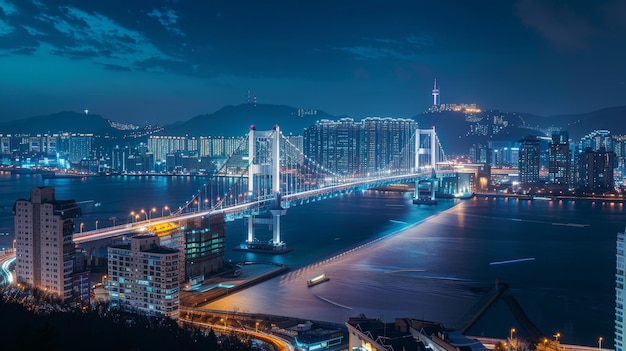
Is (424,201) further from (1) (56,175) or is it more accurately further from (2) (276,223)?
(1) (56,175)

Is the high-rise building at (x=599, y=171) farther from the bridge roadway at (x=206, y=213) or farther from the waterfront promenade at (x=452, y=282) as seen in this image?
the bridge roadway at (x=206, y=213)

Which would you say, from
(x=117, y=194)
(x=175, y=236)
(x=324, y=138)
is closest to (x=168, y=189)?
(x=117, y=194)

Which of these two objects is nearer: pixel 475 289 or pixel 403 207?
pixel 475 289

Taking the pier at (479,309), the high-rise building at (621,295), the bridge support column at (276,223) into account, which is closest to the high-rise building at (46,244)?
the bridge support column at (276,223)

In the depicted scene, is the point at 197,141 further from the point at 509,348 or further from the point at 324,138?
the point at 509,348

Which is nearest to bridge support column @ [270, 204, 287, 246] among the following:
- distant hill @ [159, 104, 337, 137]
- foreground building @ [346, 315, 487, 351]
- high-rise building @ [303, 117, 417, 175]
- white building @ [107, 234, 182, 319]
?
white building @ [107, 234, 182, 319]
